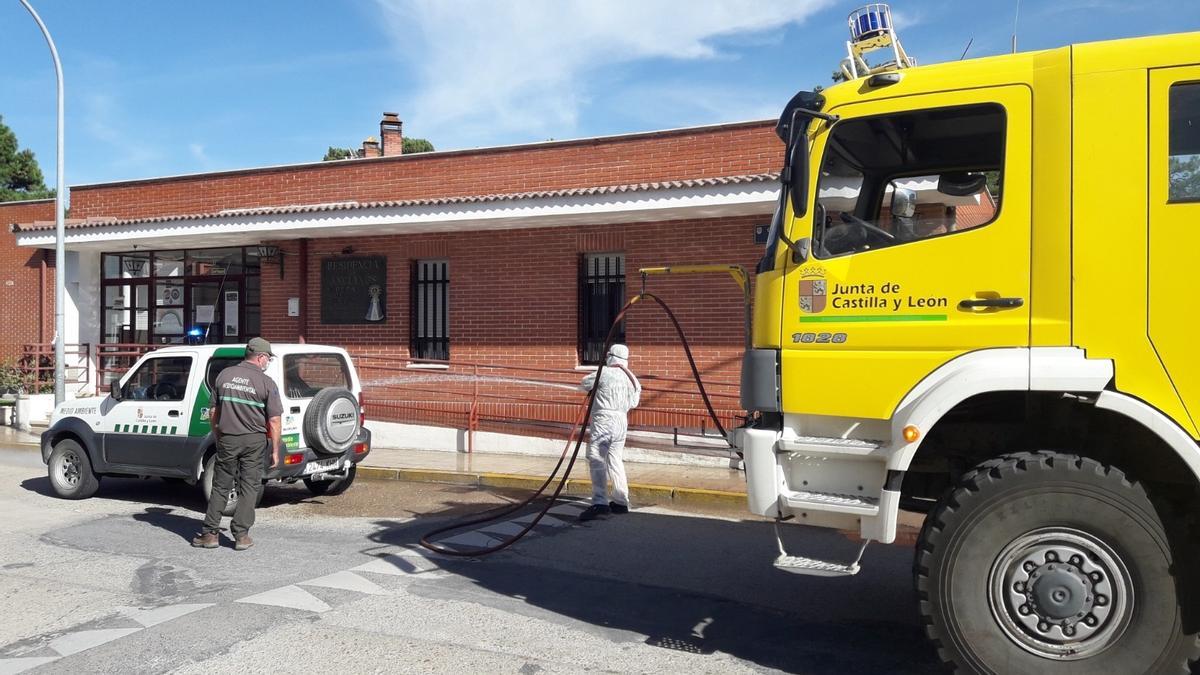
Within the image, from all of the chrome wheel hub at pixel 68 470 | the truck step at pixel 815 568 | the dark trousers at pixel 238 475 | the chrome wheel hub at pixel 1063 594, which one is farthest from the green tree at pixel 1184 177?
the chrome wheel hub at pixel 68 470

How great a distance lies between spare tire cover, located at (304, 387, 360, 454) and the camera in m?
8.97

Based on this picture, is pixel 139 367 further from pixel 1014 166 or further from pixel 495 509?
pixel 1014 166

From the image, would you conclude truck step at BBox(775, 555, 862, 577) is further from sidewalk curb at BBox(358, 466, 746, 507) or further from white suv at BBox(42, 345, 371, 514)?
white suv at BBox(42, 345, 371, 514)

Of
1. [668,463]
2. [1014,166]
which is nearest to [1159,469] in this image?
[1014,166]

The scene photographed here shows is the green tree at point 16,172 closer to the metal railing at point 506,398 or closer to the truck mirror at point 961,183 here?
the metal railing at point 506,398

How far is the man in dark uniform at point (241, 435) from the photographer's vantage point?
762cm

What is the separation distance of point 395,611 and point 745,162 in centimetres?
879

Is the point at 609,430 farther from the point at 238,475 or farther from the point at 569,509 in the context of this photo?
the point at 238,475

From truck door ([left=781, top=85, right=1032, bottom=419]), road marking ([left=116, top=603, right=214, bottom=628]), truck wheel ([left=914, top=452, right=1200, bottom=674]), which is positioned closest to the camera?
truck wheel ([left=914, top=452, right=1200, bottom=674])

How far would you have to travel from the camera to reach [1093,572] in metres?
3.97

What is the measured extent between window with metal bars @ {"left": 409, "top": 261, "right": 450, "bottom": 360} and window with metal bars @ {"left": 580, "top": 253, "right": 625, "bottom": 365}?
2.31 meters

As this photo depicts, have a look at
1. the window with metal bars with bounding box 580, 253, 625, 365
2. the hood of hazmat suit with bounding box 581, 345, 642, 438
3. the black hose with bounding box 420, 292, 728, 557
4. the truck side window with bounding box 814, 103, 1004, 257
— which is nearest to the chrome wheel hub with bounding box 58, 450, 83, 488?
the black hose with bounding box 420, 292, 728, 557

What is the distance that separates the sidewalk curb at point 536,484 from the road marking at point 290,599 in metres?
4.45

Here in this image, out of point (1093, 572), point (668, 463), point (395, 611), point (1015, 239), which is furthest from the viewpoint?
point (668, 463)
